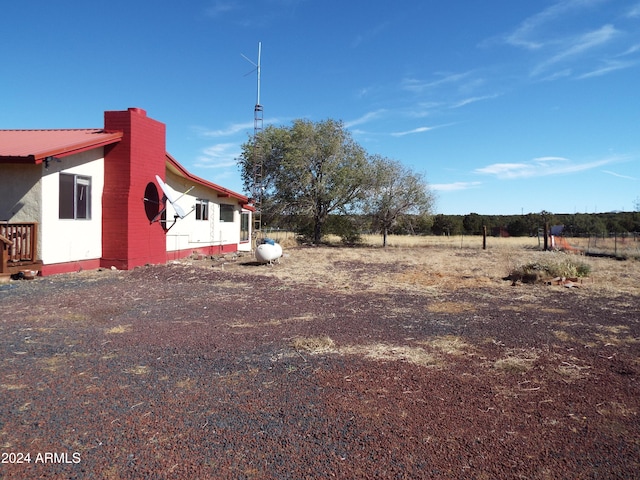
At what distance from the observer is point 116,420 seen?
11.8 feet

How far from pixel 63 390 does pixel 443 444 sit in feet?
11.1

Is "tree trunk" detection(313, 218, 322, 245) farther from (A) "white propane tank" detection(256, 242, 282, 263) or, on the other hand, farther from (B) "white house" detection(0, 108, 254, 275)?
(A) "white propane tank" detection(256, 242, 282, 263)

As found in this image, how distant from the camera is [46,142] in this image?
1259cm

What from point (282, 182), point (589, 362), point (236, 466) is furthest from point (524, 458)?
point (282, 182)

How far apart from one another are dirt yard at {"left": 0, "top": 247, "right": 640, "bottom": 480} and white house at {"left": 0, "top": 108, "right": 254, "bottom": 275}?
2617 mm

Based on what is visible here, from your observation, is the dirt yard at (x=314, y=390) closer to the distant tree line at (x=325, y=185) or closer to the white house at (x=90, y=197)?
the white house at (x=90, y=197)

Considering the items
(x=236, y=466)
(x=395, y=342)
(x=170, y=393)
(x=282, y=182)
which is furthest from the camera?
(x=282, y=182)

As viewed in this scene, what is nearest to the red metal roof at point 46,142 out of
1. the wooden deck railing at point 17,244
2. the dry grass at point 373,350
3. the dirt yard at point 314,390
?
the wooden deck railing at point 17,244

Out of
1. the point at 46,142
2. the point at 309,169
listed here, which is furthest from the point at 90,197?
the point at 309,169

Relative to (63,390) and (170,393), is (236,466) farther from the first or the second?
(63,390)

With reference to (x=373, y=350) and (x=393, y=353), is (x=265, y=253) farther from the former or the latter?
(x=393, y=353)

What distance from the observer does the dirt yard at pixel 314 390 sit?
3.07 metres

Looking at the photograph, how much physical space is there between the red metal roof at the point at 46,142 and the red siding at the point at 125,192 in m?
0.45

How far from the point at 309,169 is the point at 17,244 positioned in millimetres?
19894
